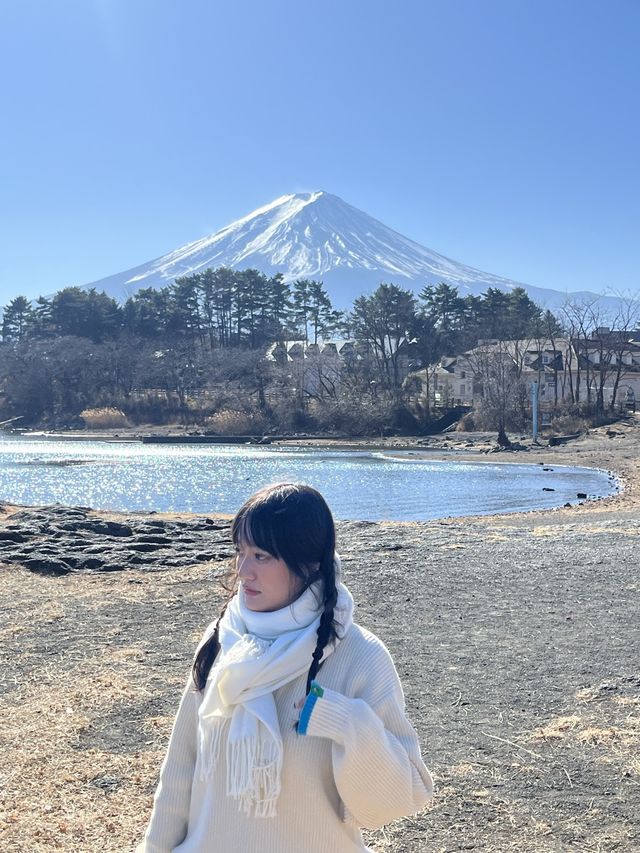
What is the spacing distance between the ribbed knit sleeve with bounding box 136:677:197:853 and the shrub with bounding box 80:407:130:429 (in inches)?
2505

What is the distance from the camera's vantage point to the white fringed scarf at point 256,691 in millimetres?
1920

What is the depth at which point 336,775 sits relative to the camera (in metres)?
1.94

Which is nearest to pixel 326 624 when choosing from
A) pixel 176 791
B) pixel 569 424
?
pixel 176 791

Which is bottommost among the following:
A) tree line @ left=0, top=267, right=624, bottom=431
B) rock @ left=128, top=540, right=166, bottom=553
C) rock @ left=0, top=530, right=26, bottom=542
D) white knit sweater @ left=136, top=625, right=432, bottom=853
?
rock @ left=128, top=540, right=166, bottom=553

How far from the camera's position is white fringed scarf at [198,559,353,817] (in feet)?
6.30

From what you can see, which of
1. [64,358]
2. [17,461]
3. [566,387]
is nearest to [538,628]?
[17,461]

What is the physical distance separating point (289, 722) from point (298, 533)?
1.37ft

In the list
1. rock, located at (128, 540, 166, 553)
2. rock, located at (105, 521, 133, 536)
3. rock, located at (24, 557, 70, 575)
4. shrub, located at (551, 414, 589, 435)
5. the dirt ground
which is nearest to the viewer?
the dirt ground

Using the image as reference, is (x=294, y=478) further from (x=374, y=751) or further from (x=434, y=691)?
(x=374, y=751)

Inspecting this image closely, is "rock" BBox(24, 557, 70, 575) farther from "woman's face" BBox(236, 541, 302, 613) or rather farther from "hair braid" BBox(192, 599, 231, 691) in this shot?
"woman's face" BBox(236, 541, 302, 613)

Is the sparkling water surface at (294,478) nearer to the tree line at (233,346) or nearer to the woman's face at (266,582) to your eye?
the tree line at (233,346)

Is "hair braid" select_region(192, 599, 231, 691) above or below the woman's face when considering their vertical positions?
below

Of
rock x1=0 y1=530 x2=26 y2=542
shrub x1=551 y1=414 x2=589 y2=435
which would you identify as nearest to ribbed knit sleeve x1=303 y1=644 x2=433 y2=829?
rock x1=0 y1=530 x2=26 y2=542

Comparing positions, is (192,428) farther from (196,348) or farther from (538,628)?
(538,628)
